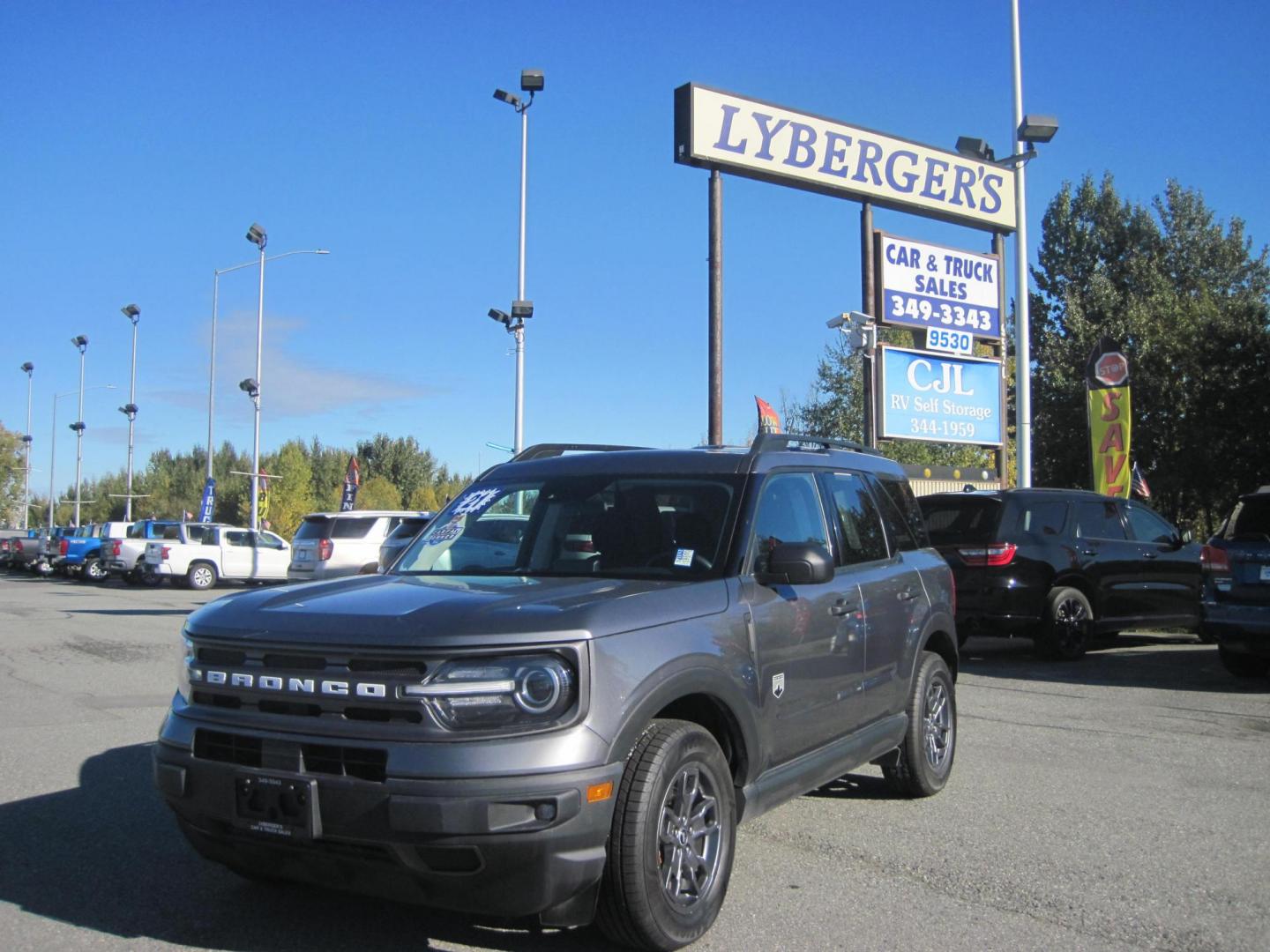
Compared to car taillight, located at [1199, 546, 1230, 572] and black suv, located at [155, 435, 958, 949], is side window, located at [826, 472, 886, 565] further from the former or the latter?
car taillight, located at [1199, 546, 1230, 572]

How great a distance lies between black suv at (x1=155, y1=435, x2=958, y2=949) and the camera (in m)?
3.42

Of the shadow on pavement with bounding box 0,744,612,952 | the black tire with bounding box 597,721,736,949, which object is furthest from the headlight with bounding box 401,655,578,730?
the shadow on pavement with bounding box 0,744,612,952

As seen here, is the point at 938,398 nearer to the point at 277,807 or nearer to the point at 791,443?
the point at 791,443

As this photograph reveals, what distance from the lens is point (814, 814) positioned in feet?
19.2

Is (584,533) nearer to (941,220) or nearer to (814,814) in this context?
(814,814)

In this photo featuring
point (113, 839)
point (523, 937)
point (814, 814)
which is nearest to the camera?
→ point (523, 937)

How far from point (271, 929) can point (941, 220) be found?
20278mm

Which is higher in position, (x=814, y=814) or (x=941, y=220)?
(x=941, y=220)

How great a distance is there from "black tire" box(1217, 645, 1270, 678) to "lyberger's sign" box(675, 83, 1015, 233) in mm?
10763

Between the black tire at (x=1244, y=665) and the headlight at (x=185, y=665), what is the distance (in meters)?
9.79

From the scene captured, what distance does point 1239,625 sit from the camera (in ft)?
32.4

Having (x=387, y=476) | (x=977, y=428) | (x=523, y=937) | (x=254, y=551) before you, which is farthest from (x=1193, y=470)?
(x=387, y=476)

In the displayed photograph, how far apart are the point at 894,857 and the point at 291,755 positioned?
2.83 m

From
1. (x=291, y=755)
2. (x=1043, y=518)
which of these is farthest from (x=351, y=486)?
(x=291, y=755)
